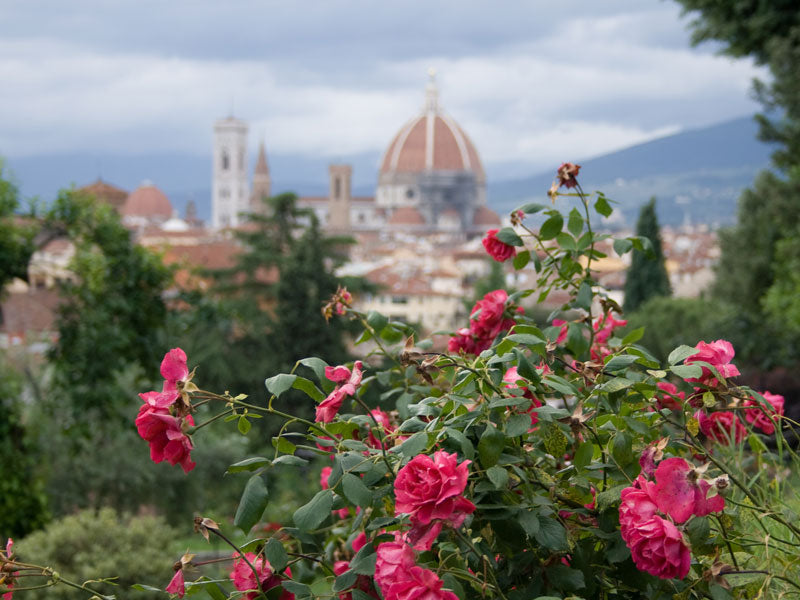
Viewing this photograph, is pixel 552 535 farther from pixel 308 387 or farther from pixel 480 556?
pixel 308 387

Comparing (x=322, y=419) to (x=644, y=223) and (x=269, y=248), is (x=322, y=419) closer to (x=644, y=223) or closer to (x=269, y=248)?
(x=269, y=248)

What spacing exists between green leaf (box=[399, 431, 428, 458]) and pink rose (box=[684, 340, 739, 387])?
1.00 feet

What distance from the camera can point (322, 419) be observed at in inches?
41.3

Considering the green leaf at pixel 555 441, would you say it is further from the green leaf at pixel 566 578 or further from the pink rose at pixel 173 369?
the pink rose at pixel 173 369

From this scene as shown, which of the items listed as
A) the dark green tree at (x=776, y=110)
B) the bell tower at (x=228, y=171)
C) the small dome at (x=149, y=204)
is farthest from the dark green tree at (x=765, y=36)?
the bell tower at (x=228, y=171)

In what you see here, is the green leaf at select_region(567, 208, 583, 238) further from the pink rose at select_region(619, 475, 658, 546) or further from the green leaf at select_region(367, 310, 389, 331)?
the pink rose at select_region(619, 475, 658, 546)

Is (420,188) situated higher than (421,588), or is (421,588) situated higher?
(420,188)

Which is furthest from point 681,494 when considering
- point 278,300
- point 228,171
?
point 228,171

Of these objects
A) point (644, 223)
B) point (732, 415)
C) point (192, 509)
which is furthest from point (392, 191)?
point (732, 415)

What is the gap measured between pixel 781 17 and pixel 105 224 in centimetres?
598

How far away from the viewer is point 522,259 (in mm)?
1406

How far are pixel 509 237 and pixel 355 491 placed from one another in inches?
22.9

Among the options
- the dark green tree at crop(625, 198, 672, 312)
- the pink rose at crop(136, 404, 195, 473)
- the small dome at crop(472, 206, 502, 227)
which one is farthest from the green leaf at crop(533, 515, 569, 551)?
the small dome at crop(472, 206, 502, 227)

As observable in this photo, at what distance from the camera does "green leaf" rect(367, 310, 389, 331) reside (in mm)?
1297
